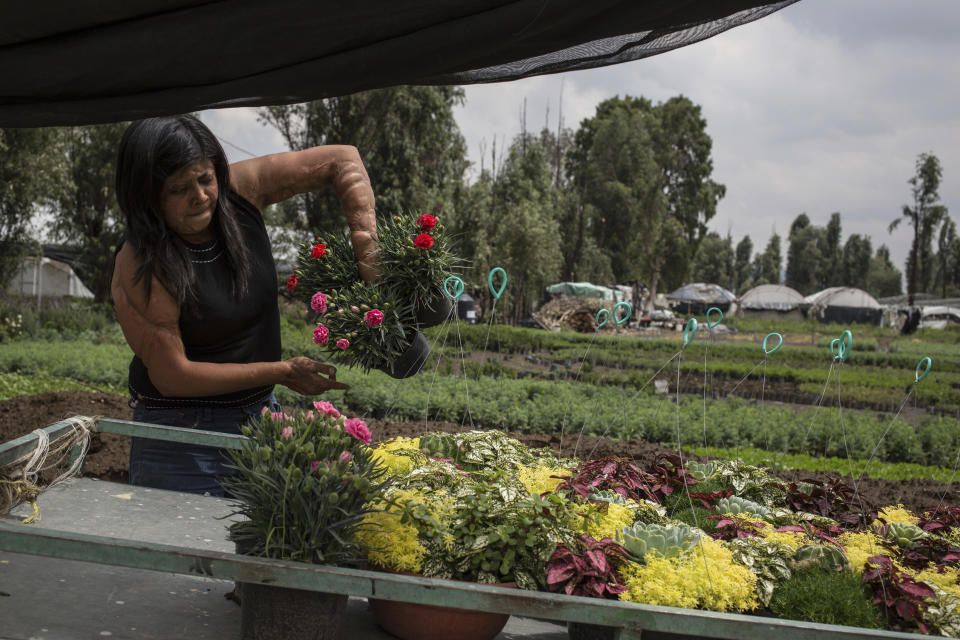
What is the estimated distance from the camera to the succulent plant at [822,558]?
2.46 meters

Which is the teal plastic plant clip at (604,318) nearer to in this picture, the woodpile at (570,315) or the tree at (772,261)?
the woodpile at (570,315)

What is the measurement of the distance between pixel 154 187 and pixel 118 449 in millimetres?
3211

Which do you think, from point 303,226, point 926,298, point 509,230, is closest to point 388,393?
point 303,226

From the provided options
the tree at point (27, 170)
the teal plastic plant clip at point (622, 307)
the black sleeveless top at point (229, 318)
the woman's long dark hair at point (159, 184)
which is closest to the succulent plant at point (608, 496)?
the teal plastic plant clip at point (622, 307)

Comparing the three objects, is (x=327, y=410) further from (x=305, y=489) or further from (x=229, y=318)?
(x=229, y=318)

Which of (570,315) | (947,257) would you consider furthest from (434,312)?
(947,257)

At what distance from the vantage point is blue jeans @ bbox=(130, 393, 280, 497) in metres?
2.64

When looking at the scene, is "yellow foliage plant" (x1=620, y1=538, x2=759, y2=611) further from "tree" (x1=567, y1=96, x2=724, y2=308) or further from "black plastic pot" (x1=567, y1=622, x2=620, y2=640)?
"tree" (x1=567, y1=96, x2=724, y2=308)

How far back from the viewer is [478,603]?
69.3 inches

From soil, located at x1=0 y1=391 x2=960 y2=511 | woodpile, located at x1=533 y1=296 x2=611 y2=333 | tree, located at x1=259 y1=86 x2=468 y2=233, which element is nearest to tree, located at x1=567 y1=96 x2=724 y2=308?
woodpile, located at x1=533 y1=296 x2=611 y2=333

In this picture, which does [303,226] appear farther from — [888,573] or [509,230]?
[888,573]

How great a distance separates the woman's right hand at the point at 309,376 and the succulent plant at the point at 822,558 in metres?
1.64

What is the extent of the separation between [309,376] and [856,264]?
79731mm

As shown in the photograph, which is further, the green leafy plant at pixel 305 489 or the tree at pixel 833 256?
the tree at pixel 833 256
